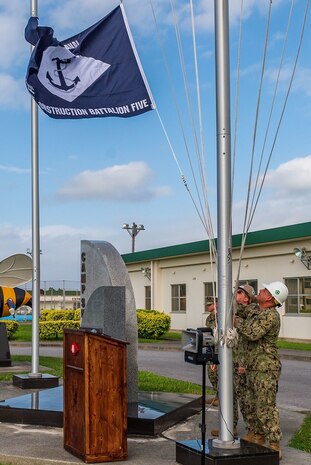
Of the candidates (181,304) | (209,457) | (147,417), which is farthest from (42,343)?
(209,457)

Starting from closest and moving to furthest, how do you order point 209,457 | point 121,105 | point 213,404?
point 209,457
point 121,105
point 213,404

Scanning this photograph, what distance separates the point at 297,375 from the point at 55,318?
671 inches

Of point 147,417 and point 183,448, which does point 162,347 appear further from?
point 183,448

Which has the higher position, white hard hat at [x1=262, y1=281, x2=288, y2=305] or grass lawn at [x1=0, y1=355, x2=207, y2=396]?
white hard hat at [x1=262, y1=281, x2=288, y2=305]

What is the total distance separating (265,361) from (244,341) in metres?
0.40

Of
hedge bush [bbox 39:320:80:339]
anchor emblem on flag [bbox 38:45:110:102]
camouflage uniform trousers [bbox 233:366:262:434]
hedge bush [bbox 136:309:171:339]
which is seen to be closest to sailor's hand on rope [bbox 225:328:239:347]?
camouflage uniform trousers [bbox 233:366:262:434]

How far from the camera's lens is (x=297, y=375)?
58.5ft

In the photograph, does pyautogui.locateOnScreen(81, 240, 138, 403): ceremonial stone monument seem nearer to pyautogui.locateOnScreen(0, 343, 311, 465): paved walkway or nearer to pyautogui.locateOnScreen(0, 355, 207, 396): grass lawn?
pyautogui.locateOnScreen(0, 343, 311, 465): paved walkway

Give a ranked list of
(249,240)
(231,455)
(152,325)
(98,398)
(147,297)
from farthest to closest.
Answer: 1. (147,297)
2. (152,325)
3. (249,240)
4. (98,398)
5. (231,455)

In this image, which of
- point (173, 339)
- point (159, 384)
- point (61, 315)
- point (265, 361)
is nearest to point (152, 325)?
point (173, 339)

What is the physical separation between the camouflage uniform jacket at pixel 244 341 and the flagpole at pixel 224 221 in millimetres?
802

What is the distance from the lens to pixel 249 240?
29812 mm

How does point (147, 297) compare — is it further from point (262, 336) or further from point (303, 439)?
point (262, 336)

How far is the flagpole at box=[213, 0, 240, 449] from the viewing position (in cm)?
718
